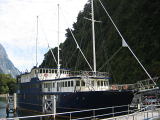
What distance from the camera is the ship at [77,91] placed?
87.1ft

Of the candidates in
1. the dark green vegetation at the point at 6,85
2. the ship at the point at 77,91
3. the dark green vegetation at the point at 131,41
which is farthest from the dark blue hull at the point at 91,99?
the dark green vegetation at the point at 6,85

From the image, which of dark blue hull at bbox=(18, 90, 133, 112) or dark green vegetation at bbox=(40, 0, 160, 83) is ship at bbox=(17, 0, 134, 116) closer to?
dark blue hull at bbox=(18, 90, 133, 112)

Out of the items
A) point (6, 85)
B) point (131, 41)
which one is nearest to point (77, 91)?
point (131, 41)

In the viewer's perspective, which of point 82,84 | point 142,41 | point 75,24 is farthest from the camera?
point 75,24

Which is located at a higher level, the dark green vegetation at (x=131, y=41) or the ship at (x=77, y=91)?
the dark green vegetation at (x=131, y=41)

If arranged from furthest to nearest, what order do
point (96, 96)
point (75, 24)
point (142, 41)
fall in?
point (75, 24), point (142, 41), point (96, 96)

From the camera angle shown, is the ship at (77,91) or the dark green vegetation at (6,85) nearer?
the ship at (77,91)

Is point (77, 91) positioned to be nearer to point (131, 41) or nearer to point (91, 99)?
point (91, 99)

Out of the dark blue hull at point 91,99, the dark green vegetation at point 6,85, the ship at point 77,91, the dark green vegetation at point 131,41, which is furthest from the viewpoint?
the dark green vegetation at point 6,85

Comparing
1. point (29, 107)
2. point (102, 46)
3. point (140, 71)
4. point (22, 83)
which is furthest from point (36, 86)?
point (102, 46)

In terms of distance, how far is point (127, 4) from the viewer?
6519cm

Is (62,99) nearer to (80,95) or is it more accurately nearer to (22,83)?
(80,95)

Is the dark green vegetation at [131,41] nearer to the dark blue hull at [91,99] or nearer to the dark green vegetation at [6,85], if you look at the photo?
the dark blue hull at [91,99]

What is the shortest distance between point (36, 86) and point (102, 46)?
30866mm
